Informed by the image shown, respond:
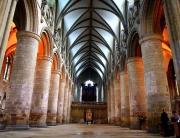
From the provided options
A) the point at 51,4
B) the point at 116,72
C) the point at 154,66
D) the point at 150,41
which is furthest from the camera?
the point at 116,72

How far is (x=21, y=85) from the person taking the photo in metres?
9.45

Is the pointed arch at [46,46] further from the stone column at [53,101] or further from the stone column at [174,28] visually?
the stone column at [174,28]

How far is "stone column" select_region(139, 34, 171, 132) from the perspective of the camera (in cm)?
895

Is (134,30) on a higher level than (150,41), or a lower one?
higher

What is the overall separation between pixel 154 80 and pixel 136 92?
3.88 metres

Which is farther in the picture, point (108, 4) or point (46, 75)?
point (108, 4)

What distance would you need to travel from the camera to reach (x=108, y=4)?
721 inches

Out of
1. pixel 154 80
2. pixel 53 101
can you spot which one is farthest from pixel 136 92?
pixel 53 101

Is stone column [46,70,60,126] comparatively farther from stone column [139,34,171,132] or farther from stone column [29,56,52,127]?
stone column [139,34,171,132]

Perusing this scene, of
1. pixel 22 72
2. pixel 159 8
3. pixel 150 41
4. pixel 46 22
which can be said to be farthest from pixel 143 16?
pixel 22 72

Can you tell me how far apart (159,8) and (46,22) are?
28.4 feet

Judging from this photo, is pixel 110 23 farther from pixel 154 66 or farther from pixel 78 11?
pixel 154 66

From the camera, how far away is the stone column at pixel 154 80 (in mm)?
8945

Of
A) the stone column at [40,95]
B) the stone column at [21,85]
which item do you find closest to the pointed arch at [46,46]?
the stone column at [40,95]
